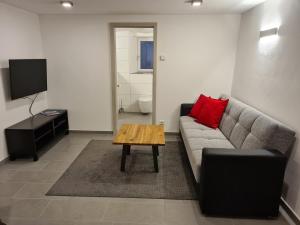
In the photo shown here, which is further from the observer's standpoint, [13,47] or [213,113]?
[213,113]

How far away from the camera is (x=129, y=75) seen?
19.8 ft

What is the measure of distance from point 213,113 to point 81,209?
92.1 inches

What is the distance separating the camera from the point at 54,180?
2883 millimetres

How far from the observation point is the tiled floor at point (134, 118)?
5.48 metres

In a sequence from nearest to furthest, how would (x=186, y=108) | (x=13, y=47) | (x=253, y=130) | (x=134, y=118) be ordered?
(x=253, y=130), (x=13, y=47), (x=186, y=108), (x=134, y=118)

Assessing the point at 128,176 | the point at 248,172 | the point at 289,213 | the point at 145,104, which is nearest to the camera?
the point at 248,172

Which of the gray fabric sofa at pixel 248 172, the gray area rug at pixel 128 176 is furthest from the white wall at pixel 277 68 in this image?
the gray area rug at pixel 128 176

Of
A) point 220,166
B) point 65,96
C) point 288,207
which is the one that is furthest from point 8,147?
point 288,207

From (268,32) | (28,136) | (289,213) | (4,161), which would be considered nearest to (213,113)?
(268,32)

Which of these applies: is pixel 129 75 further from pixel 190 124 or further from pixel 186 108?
pixel 190 124

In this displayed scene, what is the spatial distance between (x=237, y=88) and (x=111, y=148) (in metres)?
2.40

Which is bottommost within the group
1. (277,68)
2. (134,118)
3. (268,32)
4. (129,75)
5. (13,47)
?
(134,118)

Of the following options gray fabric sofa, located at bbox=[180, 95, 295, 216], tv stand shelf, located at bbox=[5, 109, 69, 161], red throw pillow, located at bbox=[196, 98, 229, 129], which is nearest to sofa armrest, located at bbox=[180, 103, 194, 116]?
red throw pillow, located at bbox=[196, 98, 229, 129]

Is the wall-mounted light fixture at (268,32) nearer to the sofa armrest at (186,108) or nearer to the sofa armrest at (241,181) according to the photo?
the sofa armrest at (241,181)
